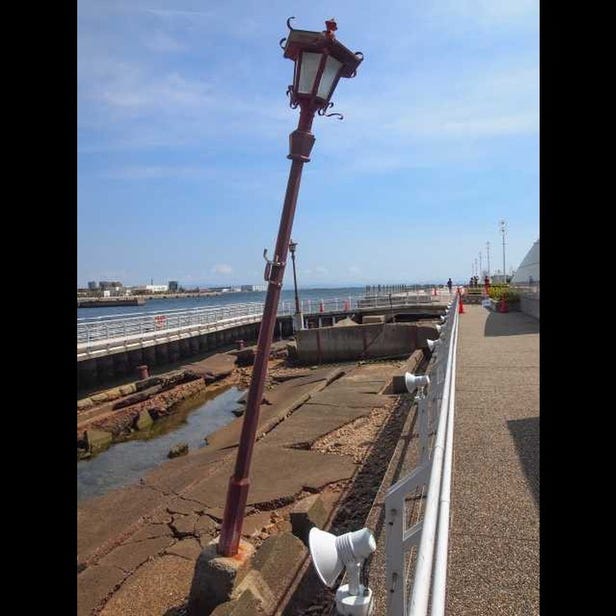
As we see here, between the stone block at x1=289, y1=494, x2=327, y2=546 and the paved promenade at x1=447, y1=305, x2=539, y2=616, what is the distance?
1.43 metres

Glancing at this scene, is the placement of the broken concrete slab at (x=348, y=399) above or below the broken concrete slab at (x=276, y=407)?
above

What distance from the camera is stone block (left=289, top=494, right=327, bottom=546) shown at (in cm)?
487

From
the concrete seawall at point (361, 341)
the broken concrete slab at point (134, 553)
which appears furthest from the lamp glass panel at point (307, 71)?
the concrete seawall at point (361, 341)

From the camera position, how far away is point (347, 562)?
175 centimetres

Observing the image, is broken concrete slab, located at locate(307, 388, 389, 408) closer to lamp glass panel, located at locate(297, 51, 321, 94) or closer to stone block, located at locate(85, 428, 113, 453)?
stone block, located at locate(85, 428, 113, 453)

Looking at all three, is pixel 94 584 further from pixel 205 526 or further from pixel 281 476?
pixel 281 476

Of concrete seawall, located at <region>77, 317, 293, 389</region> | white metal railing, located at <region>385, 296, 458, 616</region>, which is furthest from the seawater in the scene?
white metal railing, located at <region>385, 296, 458, 616</region>

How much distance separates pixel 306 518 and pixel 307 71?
3863 millimetres

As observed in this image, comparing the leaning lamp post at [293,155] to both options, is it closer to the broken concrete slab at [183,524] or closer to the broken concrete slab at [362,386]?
the broken concrete slab at [183,524]

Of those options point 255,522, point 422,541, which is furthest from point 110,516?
point 422,541

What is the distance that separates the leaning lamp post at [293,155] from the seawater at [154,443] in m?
5.56

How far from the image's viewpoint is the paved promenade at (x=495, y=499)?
9.34 feet
